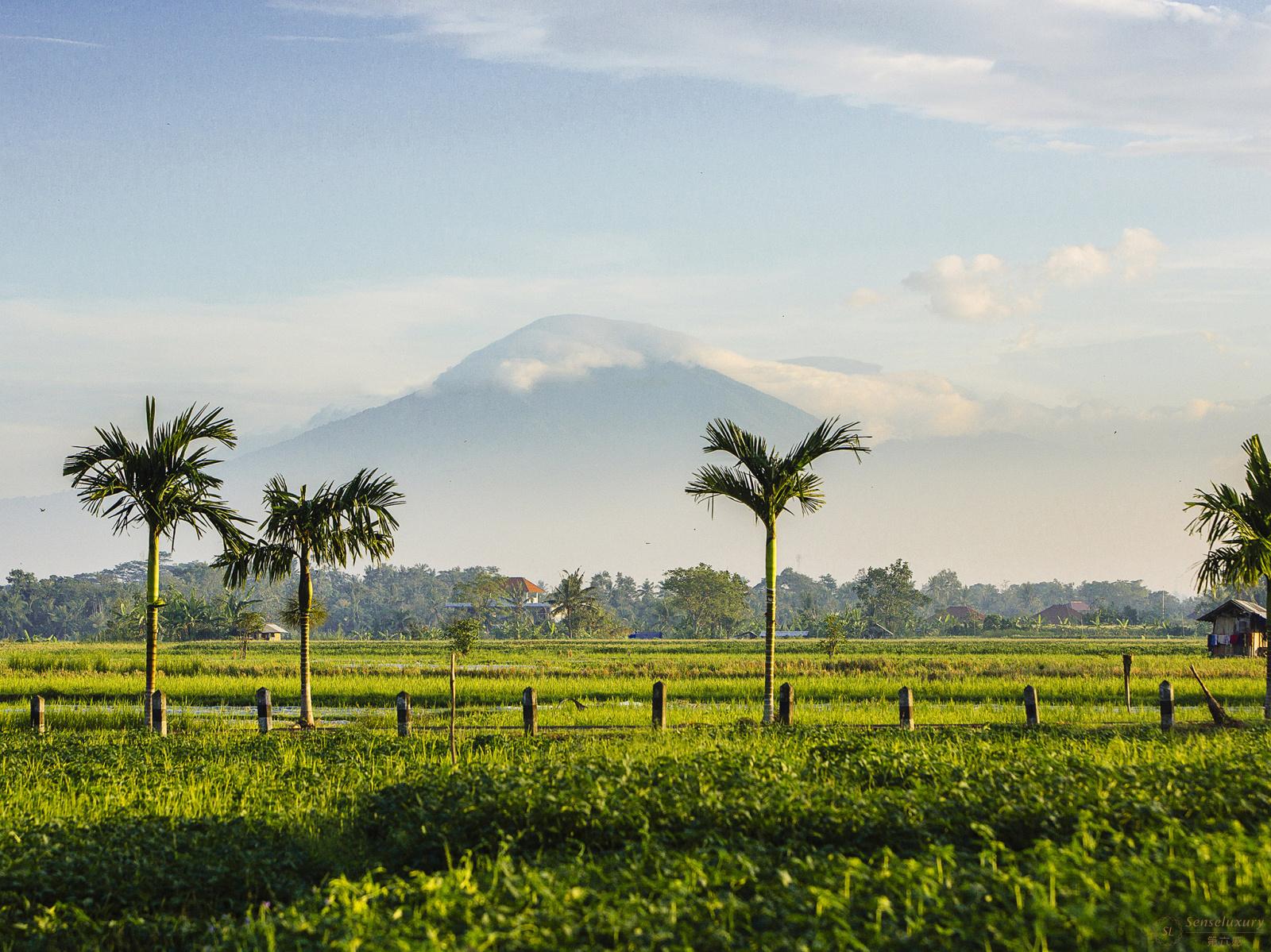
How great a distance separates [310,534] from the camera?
23.3 metres

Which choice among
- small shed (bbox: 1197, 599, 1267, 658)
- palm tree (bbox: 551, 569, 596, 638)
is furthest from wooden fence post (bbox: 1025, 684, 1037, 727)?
palm tree (bbox: 551, 569, 596, 638)

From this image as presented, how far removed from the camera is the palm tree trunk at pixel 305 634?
22359 mm

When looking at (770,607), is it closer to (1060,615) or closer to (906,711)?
(906,711)

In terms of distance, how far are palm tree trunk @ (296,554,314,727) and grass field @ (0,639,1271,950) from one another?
11.8 feet

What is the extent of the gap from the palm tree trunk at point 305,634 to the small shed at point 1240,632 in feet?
164

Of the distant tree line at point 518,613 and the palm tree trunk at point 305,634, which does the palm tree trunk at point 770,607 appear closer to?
the palm tree trunk at point 305,634

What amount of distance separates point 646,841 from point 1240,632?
6163 cm

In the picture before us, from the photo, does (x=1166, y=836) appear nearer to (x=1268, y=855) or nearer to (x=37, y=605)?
(x=1268, y=855)

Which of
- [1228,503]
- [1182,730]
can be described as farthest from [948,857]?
[1228,503]

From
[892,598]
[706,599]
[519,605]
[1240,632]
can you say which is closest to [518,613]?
[519,605]

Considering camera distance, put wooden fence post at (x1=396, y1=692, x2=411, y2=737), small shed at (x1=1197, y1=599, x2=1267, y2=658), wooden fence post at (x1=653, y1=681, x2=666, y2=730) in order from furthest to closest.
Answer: small shed at (x1=1197, y1=599, x2=1267, y2=658) → wooden fence post at (x1=653, y1=681, x2=666, y2=730) → wooden fence post at (x1=396, y1=692, x2=411, y2=737)

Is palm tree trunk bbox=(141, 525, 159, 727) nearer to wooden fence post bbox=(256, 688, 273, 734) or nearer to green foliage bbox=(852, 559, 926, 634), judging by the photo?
wooden fence post bbox=(256, 688, 273, 734)

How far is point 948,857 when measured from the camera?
305 inches

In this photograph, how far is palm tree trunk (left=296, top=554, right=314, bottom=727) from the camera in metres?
22.4
